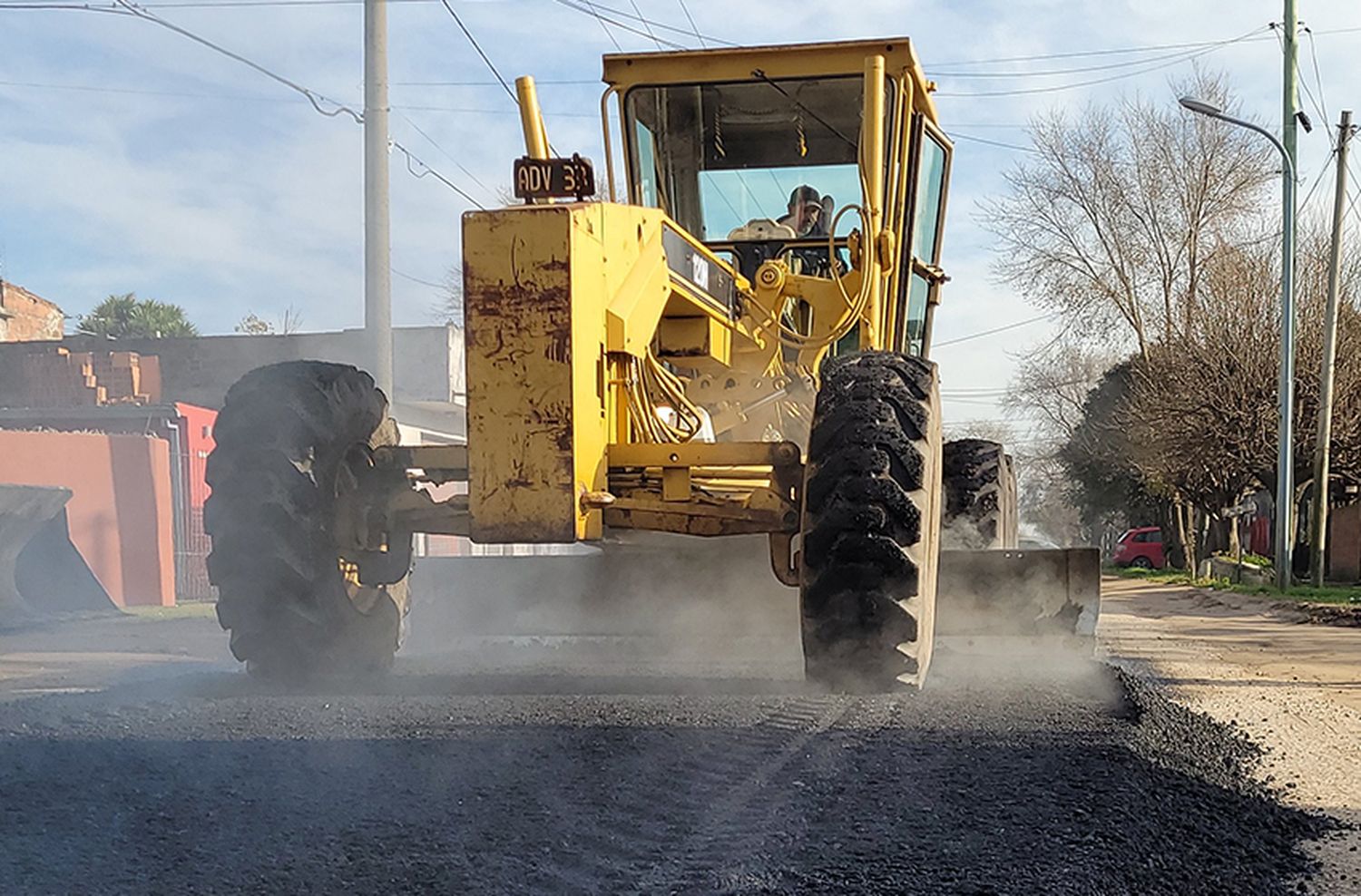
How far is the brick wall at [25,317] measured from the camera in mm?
38125

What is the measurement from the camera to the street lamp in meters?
21.3

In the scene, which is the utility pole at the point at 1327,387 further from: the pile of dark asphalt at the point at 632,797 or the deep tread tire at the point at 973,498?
the pile of dark asphalt at the point at 632,797

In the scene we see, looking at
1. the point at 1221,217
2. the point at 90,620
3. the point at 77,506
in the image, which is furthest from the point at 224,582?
the point at 1221,217

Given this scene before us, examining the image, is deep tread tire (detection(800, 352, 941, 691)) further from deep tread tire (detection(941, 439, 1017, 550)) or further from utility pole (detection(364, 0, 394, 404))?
utility pole (detection(364, 0, 394, 404))

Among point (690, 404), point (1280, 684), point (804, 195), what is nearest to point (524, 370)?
point (690, 404)

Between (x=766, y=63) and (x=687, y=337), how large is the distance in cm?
174

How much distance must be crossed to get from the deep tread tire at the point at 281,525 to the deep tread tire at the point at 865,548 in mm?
2238

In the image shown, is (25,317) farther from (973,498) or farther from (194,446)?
(973,498)

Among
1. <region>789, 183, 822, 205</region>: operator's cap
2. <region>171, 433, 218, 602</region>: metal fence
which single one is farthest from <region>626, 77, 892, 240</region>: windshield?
<region>171, 433, 218, 602</region>: metal fence

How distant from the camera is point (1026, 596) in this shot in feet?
25.0

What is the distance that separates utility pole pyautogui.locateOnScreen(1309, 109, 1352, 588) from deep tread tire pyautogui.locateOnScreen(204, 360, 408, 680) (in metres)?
18.8

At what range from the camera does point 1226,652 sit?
39.2 ft

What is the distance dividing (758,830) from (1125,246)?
120ft

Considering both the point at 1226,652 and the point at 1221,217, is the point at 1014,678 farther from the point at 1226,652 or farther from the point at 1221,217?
the point at 1221,217
